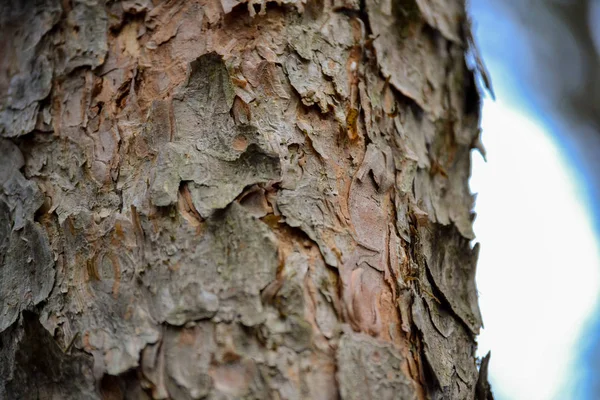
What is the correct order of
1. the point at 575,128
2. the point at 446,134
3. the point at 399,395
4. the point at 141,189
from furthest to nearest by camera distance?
the point at 575,128
the point at 446,134
the point at 141,189
the point at 399,395

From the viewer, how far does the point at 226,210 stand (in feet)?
2.48

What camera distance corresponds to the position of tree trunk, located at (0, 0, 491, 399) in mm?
701

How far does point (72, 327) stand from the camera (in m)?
0.77

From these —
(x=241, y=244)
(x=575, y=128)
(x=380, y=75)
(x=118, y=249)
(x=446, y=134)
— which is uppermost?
(x=575, y=128)

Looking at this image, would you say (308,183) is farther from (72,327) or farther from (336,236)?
(72,327)

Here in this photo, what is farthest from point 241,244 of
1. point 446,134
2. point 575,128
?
point 575,128

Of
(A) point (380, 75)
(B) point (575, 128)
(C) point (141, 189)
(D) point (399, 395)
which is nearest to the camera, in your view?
(D) point (399, 395)

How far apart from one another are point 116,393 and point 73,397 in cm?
7

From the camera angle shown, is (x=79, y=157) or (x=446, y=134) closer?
(x=79, y=157)

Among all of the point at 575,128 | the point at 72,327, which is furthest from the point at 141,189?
the point at 575,128

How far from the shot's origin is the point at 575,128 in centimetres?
296

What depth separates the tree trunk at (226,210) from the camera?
70 centimetres

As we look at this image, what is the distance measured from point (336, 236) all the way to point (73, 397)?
40cm

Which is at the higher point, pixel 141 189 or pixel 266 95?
pixel 266 95
